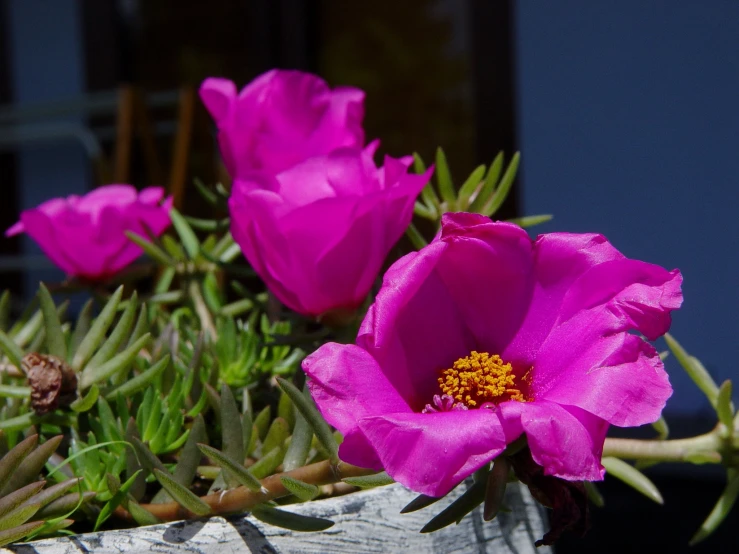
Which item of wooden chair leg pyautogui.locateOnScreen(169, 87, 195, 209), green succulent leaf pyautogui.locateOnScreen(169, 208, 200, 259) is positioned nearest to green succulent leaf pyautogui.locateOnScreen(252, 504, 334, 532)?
green succulent leaf pyautogui.locateOnScreen(169, 208, 200, 259)

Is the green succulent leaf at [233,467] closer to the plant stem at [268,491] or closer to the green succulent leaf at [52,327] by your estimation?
the plant stem at [268,491]

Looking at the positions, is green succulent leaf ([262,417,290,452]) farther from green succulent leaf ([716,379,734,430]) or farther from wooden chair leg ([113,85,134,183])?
wooden chair leg ([113,85,134,183])

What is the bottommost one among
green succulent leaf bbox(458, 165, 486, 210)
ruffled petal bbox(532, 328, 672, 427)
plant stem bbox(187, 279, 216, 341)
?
plant stem bbox(187, 279, 216, 341)

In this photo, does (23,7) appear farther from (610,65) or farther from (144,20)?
(610,65)

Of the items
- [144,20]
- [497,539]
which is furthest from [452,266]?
[144,20]

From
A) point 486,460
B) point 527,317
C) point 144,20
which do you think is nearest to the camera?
point 486,460

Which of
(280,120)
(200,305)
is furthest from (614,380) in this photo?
(200,305)

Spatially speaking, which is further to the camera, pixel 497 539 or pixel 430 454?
pixel 497 539

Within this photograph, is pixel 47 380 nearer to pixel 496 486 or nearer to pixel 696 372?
pixel 496 486
